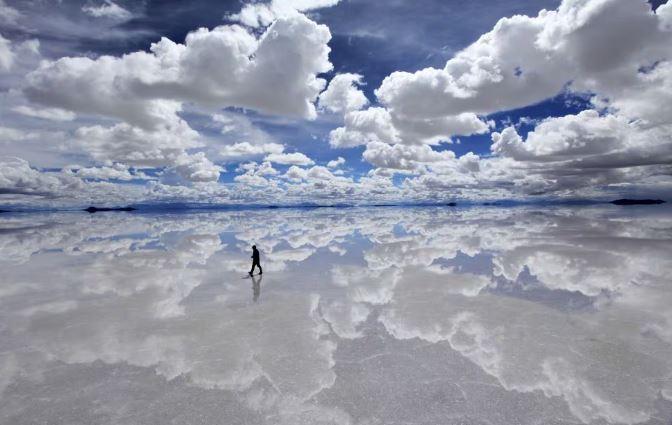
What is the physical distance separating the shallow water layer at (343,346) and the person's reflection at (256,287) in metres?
0.20

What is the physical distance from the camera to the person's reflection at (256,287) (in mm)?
14922

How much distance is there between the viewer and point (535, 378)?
26.1 ft

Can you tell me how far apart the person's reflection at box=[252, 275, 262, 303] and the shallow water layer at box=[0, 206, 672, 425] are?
0.65 feet

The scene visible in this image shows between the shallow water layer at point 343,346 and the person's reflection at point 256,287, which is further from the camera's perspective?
the person's reflection at point 256,287

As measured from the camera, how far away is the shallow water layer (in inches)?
274

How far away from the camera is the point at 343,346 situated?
968cm

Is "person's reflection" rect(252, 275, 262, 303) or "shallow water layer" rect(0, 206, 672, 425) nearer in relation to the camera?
"shallow water layer" rect(0, 206, 672, 425)

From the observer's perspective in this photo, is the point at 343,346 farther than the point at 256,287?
No

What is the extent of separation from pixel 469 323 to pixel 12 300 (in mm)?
17262

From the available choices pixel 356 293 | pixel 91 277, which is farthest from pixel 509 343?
pixel 91 277

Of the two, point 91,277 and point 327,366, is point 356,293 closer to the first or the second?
point 327,366

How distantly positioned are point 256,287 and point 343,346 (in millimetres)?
7927

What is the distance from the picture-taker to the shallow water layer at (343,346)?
6965mm

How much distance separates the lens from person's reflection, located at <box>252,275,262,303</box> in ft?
49.0
